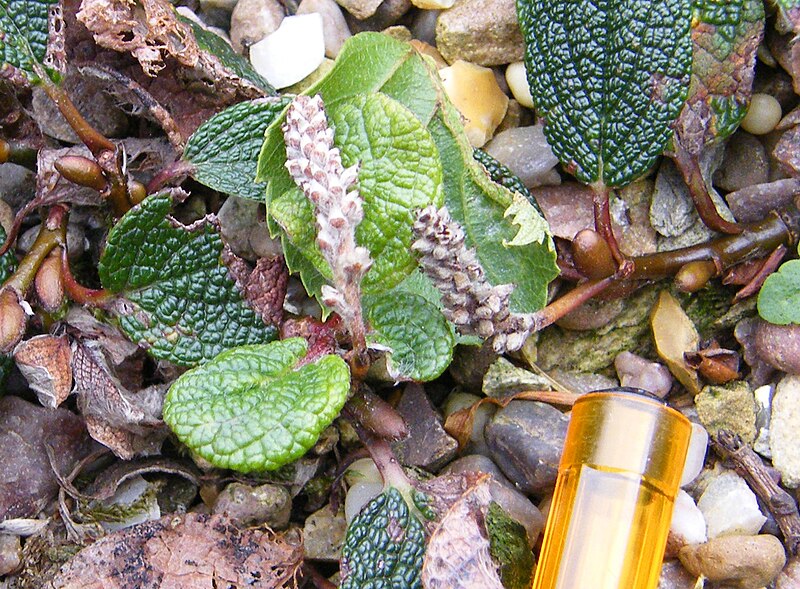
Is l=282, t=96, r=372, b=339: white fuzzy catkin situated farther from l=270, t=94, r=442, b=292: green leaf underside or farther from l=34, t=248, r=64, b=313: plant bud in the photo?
l=34, t=248, r=64, b=313: plant bud

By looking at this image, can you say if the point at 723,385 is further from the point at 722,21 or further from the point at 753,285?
the point at 722,21

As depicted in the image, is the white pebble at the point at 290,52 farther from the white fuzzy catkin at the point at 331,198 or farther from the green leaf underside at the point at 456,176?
the white fuzzy catkin at the point at 331,198

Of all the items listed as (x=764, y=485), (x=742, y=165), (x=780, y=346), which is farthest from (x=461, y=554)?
(x=742, y=165)

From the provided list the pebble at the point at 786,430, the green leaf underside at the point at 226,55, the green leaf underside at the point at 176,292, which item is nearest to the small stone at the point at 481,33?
the green leaf underside at the point at 226,55

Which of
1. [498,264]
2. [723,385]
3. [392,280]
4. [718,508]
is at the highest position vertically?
[392,280]

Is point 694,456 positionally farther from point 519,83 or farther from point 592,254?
point 519,83

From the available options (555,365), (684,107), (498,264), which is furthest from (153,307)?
(684,107)
